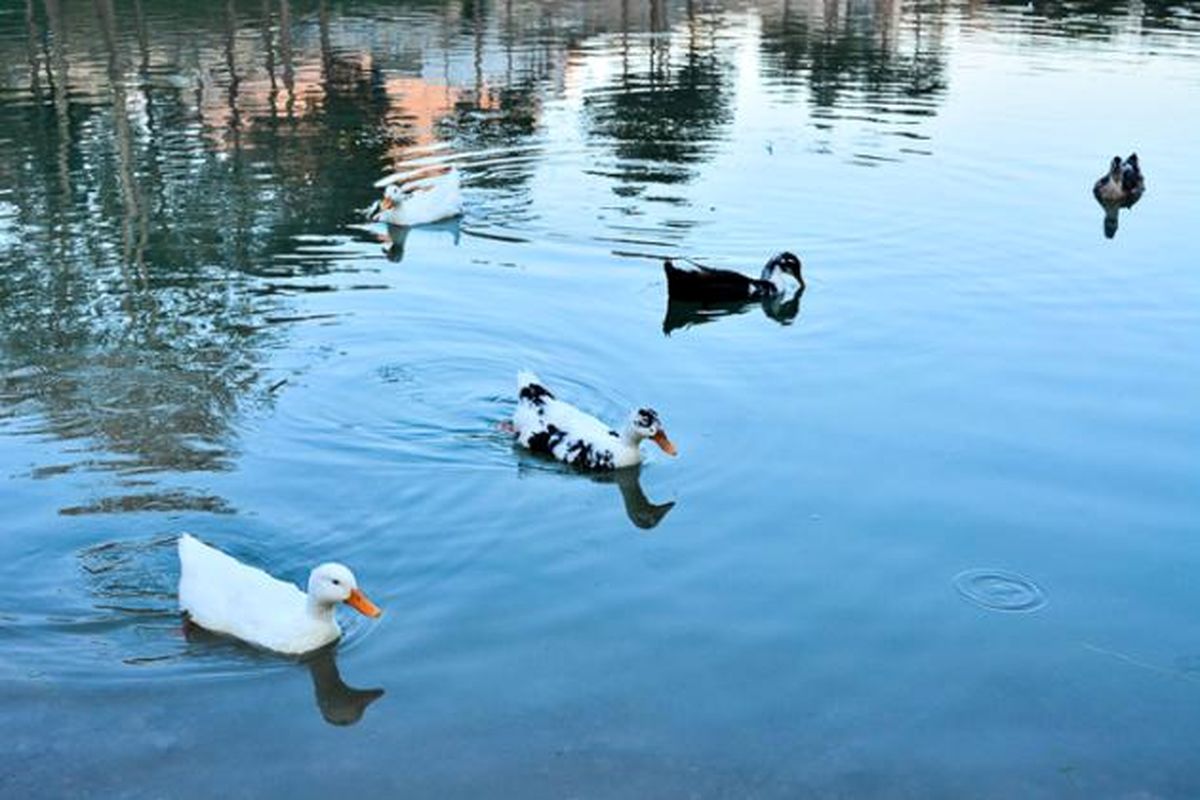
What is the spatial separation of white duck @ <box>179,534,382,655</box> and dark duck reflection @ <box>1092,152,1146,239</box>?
45.5 feet

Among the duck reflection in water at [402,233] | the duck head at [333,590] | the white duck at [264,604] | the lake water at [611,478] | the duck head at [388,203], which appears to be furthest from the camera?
the duck head at [388,203]

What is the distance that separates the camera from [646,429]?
440 inches

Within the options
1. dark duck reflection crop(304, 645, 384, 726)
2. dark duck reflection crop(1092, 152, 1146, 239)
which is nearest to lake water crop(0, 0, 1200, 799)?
dark duck reflection crop(304, 645, 384, 726)

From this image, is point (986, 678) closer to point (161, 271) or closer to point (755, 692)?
point (755, 692)

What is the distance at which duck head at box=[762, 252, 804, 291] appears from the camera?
15.8 meters

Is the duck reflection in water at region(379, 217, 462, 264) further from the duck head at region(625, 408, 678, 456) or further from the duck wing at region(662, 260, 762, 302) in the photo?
the duck head at region(625, 408, 678, 456)

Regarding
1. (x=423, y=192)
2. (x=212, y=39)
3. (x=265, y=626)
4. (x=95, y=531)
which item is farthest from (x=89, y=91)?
(x=265, y=626)

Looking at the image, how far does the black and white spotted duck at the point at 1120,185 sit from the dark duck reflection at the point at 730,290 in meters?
6.01

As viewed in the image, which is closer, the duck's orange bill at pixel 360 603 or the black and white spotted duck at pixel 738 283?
the duck's orange bill at pixel 360 603

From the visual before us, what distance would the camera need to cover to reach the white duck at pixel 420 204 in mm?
18266

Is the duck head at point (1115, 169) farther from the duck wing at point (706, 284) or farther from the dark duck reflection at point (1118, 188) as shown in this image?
the duck wing at point (706, 284)

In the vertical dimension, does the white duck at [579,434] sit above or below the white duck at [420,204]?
below

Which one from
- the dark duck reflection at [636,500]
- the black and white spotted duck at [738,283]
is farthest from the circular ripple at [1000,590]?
the black and white spotted duck at [738,283]

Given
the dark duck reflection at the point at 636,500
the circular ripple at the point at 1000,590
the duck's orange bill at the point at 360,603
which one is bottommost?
the circular ripple at the point at 1000,590
